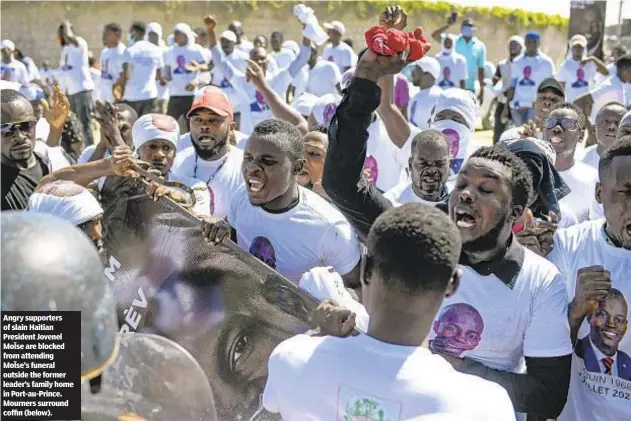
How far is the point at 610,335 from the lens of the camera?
122 inches

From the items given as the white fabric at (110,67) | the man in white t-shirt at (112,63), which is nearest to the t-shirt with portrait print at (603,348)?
the man in white t-shirt at (112,63)

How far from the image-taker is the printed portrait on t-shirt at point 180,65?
14.2m

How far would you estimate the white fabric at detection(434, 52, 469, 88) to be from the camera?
15445 millimetres

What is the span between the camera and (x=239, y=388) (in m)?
3.37

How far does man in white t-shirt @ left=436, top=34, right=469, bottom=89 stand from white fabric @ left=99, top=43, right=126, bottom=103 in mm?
5244

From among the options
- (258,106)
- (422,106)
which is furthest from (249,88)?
(422,106)

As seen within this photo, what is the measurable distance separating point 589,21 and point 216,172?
40.6 feet

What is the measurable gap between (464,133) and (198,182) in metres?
2.35

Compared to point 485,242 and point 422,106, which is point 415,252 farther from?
point 422,106

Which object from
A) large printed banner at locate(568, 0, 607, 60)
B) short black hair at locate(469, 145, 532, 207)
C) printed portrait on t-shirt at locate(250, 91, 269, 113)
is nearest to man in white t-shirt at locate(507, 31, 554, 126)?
large printed banner at locate(568, 0, 607, 60)

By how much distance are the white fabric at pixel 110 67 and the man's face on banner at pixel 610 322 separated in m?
11.9

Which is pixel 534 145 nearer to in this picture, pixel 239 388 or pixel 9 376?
pixel 239 388

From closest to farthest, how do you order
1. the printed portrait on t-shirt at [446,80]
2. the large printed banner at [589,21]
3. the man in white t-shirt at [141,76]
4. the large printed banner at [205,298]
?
the large printed banner at [205,298] < the man in white t-shirt at [141,76] < the large printed banner at [589,21] < the printed portrait on t-shirt at [446,80]

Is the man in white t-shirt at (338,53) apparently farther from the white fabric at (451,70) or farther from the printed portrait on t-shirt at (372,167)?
the printed portrait on t-shirt at (372,167)
